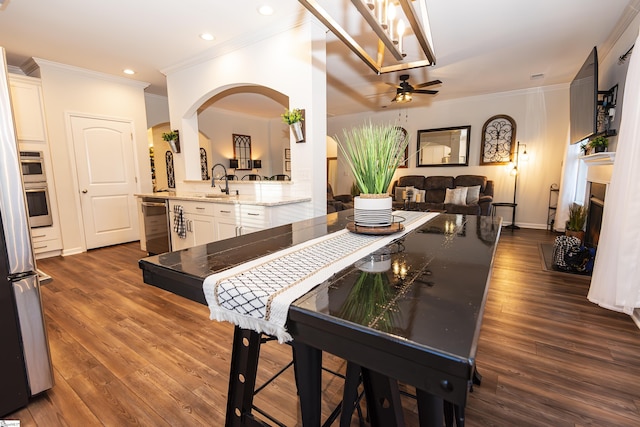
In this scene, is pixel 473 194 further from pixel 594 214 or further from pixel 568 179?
pixel 594 214

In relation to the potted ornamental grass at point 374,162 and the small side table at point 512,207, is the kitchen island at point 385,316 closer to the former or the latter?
the potted ornamental grass at point 374,162

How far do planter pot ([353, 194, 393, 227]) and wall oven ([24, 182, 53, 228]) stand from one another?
4.65 metres

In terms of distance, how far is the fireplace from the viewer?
3.11 m

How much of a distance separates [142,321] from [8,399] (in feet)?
2.93

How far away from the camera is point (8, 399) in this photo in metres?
1.38

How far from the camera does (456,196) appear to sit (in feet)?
17.7

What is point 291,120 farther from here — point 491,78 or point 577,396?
point 491,78

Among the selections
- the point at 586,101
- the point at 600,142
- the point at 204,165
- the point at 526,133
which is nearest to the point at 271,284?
the point at 586,101

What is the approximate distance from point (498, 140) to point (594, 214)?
2758 millimetres

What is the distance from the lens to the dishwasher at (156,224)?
3799mm

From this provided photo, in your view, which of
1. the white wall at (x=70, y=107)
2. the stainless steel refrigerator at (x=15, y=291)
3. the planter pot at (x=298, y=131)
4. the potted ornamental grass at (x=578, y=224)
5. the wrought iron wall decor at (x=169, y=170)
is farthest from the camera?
the wrought iron wall decor at (x=169, y=170)

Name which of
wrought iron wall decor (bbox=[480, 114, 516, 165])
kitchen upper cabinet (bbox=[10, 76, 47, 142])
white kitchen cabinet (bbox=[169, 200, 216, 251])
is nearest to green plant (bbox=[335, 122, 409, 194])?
white kitchen cabinet (bbox=[169, 200, 216, 251])

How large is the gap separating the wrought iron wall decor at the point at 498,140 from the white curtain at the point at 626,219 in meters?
3.78

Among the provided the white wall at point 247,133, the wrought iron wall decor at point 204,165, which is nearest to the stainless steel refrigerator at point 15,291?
the wrought iron wall decor at point 204,165
